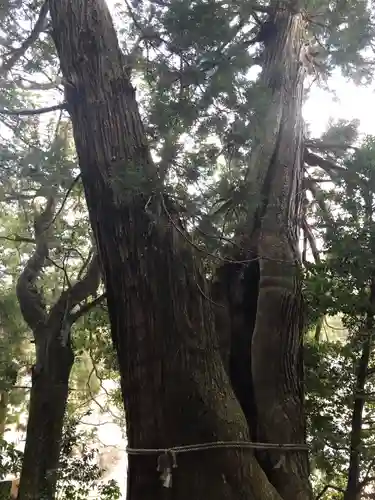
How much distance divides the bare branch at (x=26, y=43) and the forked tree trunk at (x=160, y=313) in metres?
0.47

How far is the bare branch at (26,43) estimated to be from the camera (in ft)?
8.36

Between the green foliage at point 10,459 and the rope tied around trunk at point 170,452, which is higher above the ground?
the green foliage at point 10,459

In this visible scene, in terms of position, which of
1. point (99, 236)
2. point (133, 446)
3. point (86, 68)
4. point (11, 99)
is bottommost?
point (133, 446)

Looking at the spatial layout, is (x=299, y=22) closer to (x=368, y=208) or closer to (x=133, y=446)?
(x=368, y=208)

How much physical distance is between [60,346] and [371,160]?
227cm

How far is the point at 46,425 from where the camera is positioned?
3.25 meters

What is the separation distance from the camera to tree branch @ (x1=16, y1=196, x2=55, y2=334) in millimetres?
3561

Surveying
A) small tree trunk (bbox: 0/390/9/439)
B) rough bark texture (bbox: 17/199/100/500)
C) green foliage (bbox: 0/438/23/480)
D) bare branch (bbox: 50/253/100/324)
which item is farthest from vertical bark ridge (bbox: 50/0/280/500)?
small tree trunk (bbox: 0/390/9/439)

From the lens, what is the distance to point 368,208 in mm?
1997

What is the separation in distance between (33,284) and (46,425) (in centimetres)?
98

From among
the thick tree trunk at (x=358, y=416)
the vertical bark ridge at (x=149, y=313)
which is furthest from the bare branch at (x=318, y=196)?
the vertical bark ridge at (x=149, y=313)

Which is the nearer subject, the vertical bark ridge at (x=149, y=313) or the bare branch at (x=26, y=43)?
the vertical bark ridge at (x=149, y=313)

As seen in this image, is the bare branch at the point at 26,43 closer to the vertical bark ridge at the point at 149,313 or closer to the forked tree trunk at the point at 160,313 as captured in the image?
the forked tree trunk at the point at 160,313

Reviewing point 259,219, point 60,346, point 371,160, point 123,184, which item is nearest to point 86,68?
point 123,184
